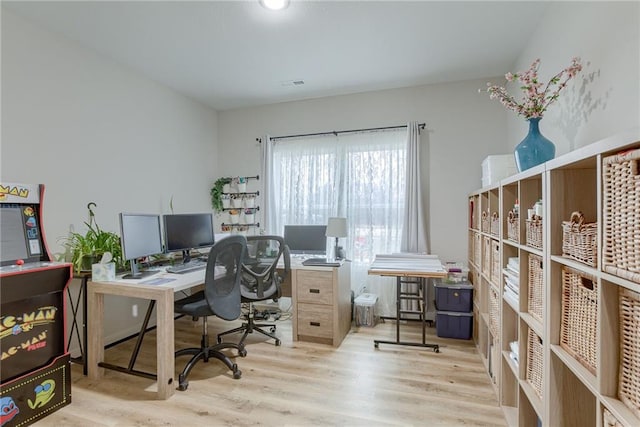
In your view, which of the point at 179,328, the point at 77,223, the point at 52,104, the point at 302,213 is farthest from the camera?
the point at 302,213

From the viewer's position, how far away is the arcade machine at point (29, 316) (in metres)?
1.72

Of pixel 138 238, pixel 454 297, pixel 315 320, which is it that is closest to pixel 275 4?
pixel 138 238

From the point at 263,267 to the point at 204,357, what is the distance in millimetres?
862

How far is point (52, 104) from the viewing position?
2.44 m

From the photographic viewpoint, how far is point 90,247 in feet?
7.93

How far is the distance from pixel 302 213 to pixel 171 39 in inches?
87.7

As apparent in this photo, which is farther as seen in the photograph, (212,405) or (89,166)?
(89,166)

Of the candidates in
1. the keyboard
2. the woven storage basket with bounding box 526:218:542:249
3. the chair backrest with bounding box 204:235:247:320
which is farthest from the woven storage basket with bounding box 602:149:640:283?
the keyboard

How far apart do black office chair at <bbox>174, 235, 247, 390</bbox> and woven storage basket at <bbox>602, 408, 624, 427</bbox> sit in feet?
6.72

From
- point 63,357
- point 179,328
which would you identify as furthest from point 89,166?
point 179,328

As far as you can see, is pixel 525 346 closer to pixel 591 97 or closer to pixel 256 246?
pixel 591 97

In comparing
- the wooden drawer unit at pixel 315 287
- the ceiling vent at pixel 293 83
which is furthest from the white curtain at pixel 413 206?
the ceiling vent at pixel 293 83

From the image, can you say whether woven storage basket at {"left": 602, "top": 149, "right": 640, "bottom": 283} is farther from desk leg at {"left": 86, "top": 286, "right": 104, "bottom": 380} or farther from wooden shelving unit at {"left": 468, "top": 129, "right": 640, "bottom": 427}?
desk leg at {"left": 86, "top": 286, "right": 104, "bottom": 380}

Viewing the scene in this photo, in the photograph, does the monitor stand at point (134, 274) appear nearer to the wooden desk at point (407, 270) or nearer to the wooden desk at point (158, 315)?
the wooden desk at point (158, 315)
